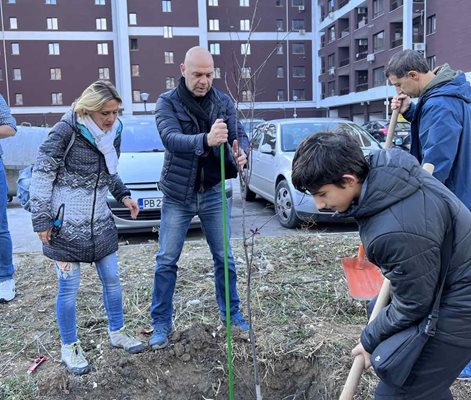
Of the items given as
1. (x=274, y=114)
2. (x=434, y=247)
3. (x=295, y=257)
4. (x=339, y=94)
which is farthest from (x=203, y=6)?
(x=434, y=247)

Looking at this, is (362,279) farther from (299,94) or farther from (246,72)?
(299,94)

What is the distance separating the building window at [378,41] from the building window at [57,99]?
28.9 meters

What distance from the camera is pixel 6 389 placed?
9.53ft

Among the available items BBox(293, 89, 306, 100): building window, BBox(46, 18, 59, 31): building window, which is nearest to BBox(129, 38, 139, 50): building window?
BBox(46, 18, 59, 31): building window

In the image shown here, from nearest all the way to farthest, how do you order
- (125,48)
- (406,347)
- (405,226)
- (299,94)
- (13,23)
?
(405,226), (406,347), (125,48), (13,23), (299,94)

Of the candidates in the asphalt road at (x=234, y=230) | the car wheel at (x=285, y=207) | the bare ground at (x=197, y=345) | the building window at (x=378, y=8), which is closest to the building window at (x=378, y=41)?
the building window at (x=378, y=8)

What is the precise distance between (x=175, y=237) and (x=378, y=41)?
41365 mm

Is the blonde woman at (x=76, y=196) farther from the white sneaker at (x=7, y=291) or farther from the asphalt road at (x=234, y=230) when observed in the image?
the asphalt road at (x=234, y=230)

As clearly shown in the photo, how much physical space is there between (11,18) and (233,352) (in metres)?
50.8

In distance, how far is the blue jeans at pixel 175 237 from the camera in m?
3.27

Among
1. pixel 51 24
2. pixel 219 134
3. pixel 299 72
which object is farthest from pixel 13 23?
pixel 219 134

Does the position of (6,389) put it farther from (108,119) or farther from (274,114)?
(274,114)

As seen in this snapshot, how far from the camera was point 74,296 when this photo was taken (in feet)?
9.99

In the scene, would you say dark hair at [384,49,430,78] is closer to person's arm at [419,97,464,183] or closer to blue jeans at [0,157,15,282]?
person's arm at [419,97,464,183]
